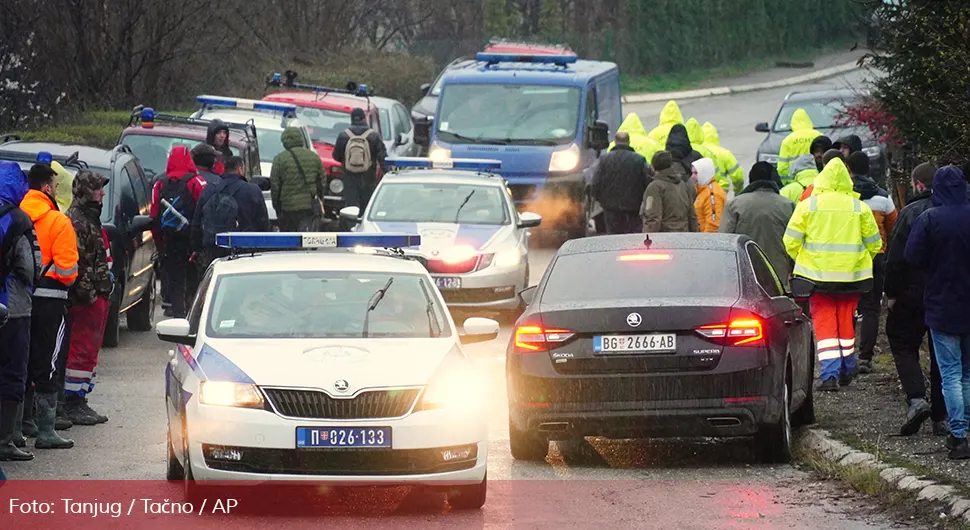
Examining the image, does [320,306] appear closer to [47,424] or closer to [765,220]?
[47,424]

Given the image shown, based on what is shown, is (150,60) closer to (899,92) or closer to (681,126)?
(681,126)

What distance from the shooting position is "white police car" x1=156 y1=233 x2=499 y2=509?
31.0 feet

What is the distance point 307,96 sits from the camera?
99.5 ft

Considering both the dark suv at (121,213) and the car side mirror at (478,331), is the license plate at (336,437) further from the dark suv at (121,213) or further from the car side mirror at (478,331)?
the dark suv at (121,213)

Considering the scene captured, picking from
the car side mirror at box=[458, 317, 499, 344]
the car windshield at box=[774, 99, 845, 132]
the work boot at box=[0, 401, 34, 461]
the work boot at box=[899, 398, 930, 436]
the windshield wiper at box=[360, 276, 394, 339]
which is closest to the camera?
the windshield wiper at box=[360, 276, 394, 339]

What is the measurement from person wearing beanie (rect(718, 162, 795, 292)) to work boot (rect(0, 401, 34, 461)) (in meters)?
6.37

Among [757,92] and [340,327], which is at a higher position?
[340,327]

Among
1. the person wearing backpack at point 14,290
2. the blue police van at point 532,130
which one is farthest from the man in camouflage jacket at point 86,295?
the blue police van at point 532,130

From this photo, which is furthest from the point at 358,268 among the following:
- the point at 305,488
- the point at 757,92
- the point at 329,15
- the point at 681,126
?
the point at 757,92

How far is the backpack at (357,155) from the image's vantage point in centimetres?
2378

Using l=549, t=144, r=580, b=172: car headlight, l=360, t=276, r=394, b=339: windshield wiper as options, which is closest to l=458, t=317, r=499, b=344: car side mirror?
l=360, t=276, r=394, b=339: windshield wiper

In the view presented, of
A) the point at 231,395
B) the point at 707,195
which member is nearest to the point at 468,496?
the point at 231,395

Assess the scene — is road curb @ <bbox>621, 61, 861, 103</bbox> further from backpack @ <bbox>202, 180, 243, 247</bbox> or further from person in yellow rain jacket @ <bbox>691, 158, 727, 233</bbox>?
backpack @ <bbox>202, 180, 243, 247</bbox>

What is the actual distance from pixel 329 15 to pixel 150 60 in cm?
940
